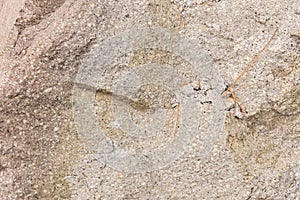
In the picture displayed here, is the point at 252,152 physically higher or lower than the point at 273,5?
lower

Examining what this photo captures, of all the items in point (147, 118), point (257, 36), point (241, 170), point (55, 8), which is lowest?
point (241, 170)

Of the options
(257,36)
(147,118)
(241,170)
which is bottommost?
(241,170)

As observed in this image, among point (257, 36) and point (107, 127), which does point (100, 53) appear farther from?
point (257, 36)

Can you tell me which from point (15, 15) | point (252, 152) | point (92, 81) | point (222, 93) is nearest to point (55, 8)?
point (15, 15)

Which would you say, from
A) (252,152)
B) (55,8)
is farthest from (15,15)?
(252,152)

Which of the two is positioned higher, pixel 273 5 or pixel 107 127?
pixel 273 5

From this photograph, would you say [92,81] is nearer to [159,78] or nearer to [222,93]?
[159,78]
